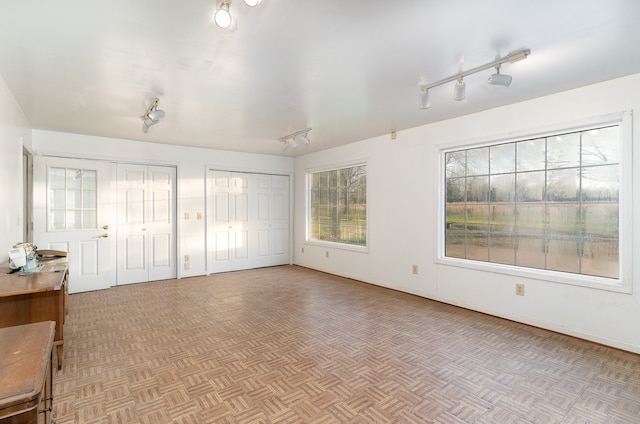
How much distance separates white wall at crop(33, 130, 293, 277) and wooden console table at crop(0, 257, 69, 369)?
3030 mm

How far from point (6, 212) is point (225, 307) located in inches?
94.3

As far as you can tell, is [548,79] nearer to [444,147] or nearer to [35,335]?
[444,147]

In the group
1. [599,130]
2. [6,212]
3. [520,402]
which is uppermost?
[599,130]

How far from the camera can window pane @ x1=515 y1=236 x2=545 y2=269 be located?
3572mm

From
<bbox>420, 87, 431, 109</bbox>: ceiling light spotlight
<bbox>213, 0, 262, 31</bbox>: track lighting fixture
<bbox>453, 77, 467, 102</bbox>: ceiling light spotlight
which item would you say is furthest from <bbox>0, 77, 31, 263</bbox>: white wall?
<bbox>453, 77, 467, 102</bbox>: ceiling light spotlight

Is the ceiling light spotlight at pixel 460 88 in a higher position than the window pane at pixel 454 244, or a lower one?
higher

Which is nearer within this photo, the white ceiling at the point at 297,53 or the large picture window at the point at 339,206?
the white ceiling at the point at 297,53

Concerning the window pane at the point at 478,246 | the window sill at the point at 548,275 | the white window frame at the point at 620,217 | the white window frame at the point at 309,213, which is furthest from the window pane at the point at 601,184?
the white window frame at the point at 309,213

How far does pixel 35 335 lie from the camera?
1343 millimetres

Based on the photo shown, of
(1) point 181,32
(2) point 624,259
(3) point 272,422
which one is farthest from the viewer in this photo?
(2) point 624,259

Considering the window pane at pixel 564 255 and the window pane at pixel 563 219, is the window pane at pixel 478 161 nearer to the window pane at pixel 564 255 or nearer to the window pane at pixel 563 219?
the window pane at pixel 563 219

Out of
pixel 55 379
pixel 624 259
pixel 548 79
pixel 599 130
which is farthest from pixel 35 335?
pixel 599 130

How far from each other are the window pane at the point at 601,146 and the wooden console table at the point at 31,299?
4.76m

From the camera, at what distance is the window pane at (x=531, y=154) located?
3.56 m
